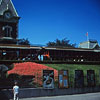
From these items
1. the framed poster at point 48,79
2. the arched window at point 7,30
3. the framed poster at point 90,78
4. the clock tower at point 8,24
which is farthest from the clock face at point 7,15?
the framed poster at point 90,78

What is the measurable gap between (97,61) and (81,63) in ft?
15.3

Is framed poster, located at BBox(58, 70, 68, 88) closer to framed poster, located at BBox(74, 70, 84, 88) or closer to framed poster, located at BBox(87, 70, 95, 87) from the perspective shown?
framed poster, located at BBox(74, 70, 84, 88)

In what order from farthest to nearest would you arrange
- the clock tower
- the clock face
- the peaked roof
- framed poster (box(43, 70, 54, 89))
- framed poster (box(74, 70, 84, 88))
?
the peaked roof < the clock face < the clock tower < framed poster (box(74, 70, 84, 88)) < framed poster (box(43, 70, 54, 89))

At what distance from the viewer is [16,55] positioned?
3903 cm

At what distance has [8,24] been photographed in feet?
155

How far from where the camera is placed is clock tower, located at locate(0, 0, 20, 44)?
4647cm

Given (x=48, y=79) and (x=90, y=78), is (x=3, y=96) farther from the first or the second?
(x=90, y=78)

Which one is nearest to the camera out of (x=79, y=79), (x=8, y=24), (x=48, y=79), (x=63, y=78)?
(x=48, y=79)

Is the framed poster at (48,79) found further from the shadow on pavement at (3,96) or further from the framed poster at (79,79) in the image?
the shadow on pavement at (3,96)

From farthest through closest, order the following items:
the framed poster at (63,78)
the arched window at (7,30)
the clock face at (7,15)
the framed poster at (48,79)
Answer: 1. the clock face at (7,15)
2. the arched window at (7,30)
3. the framed poster at (63,78)
4. the framed poster at (48,79)

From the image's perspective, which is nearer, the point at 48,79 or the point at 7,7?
the point at 48,79

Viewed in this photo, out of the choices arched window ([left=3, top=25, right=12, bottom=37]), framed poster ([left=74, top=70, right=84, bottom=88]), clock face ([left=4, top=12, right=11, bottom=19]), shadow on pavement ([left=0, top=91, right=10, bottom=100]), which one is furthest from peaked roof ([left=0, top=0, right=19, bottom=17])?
shadow on pavement ([left=0, top=91, right=10, bottom=100])

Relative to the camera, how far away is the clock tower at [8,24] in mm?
46469

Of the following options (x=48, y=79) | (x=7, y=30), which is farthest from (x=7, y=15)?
(x=48, y=79)
